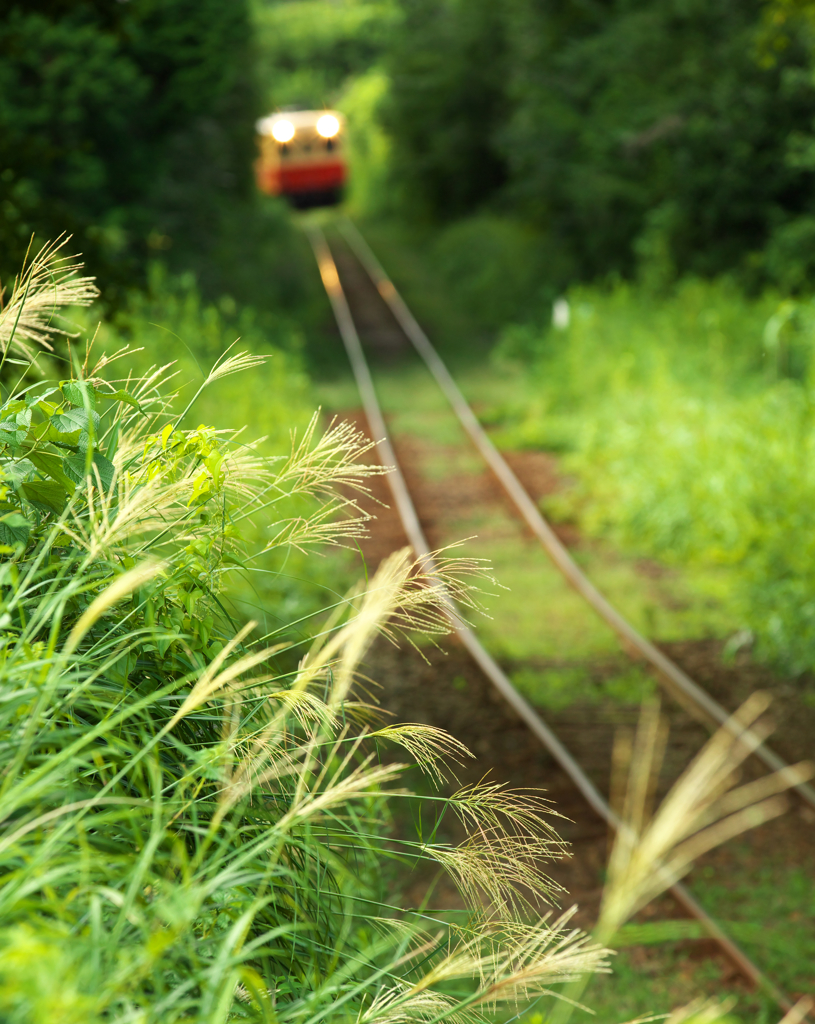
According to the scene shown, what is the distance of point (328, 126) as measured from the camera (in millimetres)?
26406

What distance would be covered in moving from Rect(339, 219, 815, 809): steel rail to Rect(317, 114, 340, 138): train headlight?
11166 millimetres

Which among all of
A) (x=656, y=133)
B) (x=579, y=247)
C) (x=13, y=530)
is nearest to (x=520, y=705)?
(x=13, y=530)

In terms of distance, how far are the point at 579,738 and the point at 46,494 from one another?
485 cm

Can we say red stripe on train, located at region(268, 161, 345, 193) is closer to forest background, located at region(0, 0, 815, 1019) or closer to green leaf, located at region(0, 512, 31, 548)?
forest background, located at region(0, 0, 815, 1019)

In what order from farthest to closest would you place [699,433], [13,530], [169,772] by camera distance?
1. [699,433]
2. [13,530]
3. [169,772]

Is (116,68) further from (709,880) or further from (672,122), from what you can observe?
(709,880)

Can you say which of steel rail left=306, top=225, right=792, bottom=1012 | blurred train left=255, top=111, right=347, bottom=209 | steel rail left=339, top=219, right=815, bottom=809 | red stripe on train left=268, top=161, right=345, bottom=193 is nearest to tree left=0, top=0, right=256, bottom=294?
steel rail left=306, top=225, right=792, bottom=1012

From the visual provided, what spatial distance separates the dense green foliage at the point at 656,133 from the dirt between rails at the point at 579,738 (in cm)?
675

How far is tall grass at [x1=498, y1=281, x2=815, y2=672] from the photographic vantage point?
790 cm

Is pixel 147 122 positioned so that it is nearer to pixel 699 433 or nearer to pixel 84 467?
pixel 699 433

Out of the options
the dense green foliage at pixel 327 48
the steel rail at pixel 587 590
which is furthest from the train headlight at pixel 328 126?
the dense green foliage at pixel 327 48

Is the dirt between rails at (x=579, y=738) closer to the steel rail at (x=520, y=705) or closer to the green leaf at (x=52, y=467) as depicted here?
the steel rail at (x=520, y=705)

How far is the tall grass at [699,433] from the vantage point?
7.90 meters

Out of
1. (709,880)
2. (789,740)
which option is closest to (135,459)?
(709,880)
